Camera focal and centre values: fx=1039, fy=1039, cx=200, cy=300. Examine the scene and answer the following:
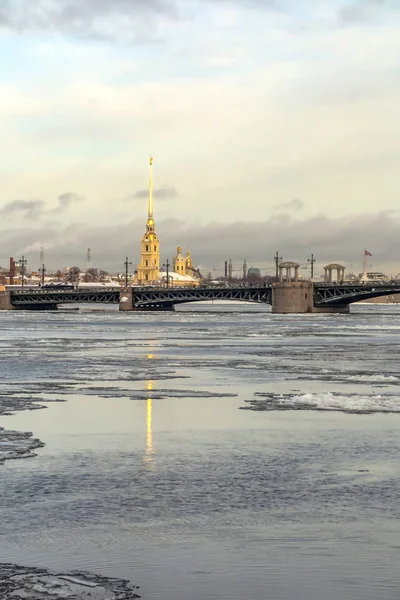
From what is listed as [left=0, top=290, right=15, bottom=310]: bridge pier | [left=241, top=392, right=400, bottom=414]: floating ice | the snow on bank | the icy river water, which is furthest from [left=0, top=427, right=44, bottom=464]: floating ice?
[left=0, top=290, right=15, bottom=310]: bridge pier

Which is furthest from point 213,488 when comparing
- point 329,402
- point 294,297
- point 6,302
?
point 6,302

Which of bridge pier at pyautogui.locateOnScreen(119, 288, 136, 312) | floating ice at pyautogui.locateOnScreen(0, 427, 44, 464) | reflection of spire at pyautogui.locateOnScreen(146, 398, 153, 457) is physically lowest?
reflection of spire at pyautogui.locateOnScreen(146, 398, 153, 457)

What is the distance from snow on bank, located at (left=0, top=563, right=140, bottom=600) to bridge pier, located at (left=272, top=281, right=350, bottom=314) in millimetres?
111431

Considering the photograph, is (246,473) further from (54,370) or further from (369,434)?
(54,370)

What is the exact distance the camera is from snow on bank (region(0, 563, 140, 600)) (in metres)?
8.48

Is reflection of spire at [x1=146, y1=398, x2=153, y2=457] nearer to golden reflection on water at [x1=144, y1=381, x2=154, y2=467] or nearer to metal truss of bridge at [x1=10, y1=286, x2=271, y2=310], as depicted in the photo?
golden reflection on water at [x1=144, y1=381, x2=154, y2=467]

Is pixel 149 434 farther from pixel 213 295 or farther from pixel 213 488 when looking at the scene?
pixel 213 295

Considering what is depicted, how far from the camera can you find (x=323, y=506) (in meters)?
11.8

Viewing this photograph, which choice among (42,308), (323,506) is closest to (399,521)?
(323,506)

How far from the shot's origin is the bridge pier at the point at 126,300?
458 ft

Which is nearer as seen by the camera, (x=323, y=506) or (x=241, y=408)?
(x=323, y=506)

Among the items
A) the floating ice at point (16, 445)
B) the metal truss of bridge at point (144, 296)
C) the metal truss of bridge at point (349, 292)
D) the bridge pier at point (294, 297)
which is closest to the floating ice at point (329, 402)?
the floating ice at point (16, 445)

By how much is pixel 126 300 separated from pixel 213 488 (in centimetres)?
12833

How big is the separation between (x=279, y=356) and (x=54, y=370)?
11229 mm
